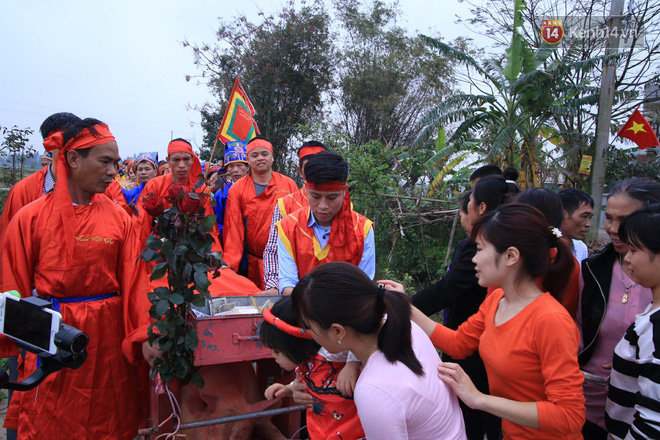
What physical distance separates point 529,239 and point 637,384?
68cm

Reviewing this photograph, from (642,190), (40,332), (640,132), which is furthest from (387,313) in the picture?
(640,132)

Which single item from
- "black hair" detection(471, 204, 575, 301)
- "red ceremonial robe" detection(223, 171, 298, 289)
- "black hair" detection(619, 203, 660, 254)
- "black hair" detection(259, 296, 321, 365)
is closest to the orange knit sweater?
"black hair" detection(471, 204, 575, 301)

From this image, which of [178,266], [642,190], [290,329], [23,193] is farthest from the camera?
[23,193]

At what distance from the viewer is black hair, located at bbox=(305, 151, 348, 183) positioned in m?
2.60

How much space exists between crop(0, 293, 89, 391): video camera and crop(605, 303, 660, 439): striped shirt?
192cm

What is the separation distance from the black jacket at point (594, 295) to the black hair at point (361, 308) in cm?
101

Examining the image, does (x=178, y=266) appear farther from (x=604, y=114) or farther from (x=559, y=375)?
(x=604, y=114)

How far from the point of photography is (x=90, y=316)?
2508 millimetres

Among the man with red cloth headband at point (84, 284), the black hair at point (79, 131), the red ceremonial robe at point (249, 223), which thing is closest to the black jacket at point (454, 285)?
the man with red cloth headband at point (84, 284)

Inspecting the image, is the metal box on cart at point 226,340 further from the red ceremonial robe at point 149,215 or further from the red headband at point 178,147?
the red headband at point 178,147

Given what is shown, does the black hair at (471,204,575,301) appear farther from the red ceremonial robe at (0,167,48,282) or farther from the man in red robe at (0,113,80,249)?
the red ceremonial robe at (0,167,48,282)

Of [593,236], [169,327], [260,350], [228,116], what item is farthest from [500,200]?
[593,236]

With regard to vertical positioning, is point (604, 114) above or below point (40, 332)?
above

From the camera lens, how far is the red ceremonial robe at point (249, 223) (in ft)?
13.6
